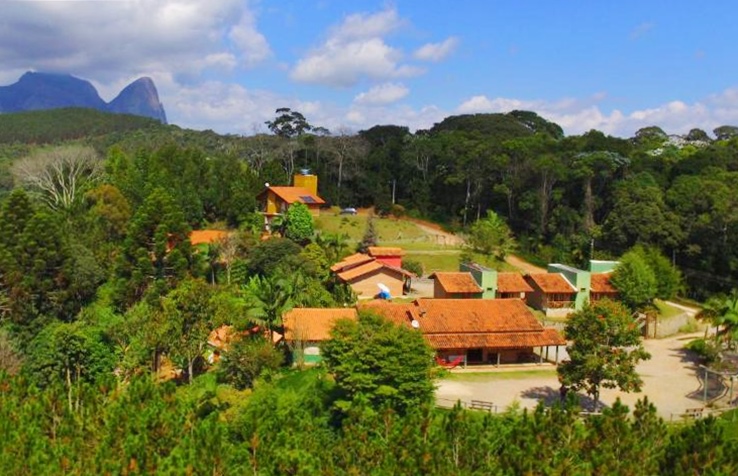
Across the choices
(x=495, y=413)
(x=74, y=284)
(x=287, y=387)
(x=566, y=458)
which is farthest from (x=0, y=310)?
(x=566, y=458)

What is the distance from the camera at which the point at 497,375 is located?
27734 millimetres

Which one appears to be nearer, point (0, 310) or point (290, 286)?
point (290, 286)

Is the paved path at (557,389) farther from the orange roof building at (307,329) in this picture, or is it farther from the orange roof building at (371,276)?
the orange roof building at (371,276)

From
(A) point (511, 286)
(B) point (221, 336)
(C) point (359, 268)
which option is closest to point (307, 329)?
(B) point (221, 336)

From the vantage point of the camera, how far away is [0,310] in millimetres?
34094

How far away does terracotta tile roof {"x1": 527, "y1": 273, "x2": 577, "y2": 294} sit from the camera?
1394 inches

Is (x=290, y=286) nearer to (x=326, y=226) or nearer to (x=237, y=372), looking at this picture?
(x=237, y=372)

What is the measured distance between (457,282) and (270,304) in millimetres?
11643

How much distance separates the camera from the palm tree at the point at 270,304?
27766 millimetres

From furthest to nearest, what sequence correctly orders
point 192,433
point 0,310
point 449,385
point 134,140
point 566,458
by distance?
Answer: 1. point 134,140
2. point 0,310
3. point 449,385
4. point 192,433
5. point 566,458

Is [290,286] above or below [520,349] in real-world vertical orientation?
above

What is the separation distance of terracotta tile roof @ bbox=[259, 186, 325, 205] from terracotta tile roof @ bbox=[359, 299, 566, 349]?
20289mm

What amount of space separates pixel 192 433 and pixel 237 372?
34.1 ft

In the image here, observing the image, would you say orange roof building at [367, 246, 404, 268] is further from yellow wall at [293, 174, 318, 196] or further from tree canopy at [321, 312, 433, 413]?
tree canopy at [321, 312, 433, 413]
